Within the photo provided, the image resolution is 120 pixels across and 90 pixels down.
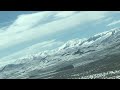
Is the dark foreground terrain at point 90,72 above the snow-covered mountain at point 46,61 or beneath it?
beneath

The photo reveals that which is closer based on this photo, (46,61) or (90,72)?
(90,72)

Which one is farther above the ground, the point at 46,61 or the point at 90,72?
the point at 46,61

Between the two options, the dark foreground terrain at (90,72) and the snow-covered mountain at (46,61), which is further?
the snow-covered mountain at (46,61)

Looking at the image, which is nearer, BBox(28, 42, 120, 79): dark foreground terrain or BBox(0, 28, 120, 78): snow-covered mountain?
BBox(28, 42, 120, 79): dark foreground terrain

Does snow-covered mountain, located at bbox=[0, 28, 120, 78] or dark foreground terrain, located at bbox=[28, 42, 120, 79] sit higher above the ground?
snow-covered mountain, located at bbox=[0, 28, 120, 78]
